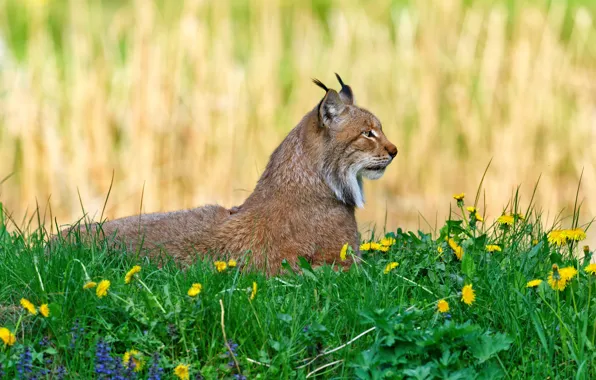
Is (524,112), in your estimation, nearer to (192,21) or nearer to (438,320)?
(192,21)

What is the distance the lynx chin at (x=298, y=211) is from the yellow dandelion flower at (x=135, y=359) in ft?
4.72

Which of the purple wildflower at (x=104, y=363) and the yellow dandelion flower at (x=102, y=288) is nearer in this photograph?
the purple wildflower at (x=104, y=363)

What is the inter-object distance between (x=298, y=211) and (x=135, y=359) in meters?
1.82

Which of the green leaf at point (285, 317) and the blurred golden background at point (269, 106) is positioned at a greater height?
the blurred golden background at point (269, 106)

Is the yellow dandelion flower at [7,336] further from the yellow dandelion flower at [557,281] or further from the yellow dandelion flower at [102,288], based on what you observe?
the yellow dandelion flower at [557,281]

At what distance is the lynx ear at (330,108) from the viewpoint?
17.7ft

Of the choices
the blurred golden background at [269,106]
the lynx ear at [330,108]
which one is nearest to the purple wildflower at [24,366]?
the lynx ear at [330,108]

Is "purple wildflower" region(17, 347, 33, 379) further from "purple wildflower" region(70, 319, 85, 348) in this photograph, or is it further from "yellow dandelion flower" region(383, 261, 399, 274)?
"yellow dandelion flower" region(383, 261, 399, 274)

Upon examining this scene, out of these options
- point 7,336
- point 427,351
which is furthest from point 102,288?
point 427,351

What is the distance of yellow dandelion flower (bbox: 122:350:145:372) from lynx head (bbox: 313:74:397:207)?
197 cm

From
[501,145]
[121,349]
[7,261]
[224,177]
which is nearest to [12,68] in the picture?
[224,177]

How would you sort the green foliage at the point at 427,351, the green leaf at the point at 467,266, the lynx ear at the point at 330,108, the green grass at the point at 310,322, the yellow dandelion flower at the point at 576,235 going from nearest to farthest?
the green foliage at the point at 427,351, the green grass at the point at 310,322, the green leaf at the point at 467,266, the yellow dandelion flower at the point at 576,235, the lynx ear at the point at 330,108

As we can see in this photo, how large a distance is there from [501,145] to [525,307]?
20.0ft

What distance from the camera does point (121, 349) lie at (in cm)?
396
